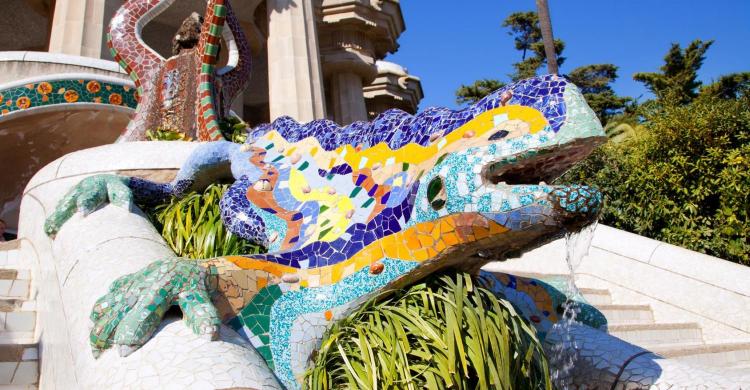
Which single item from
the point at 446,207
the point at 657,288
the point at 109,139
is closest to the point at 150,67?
the point at 109,139

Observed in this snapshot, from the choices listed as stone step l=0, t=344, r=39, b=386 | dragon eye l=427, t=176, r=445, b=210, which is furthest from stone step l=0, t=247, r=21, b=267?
dragon eye l=427, t=176, r=445, b=210

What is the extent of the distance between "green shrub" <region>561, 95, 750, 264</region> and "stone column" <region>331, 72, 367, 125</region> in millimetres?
9002

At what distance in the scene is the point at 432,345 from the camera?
2209 mm

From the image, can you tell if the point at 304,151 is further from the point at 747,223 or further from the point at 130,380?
the point at 747,223

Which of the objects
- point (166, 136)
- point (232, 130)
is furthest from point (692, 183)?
point (166, 136)

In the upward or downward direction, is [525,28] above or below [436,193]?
above

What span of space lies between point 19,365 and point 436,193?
2.24 meters

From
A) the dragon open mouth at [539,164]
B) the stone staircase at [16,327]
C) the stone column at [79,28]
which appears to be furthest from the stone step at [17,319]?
the stone column at [79,28]

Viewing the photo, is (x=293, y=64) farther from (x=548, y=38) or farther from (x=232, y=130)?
(x=232, y=130)

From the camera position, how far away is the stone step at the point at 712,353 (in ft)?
14.4

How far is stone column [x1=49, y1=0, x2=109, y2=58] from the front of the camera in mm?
10070

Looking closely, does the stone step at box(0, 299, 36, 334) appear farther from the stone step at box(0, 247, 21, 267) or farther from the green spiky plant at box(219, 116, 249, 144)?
the green spiky plant at box(219, 116, 249, 144)

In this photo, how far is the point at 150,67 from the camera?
5.83m

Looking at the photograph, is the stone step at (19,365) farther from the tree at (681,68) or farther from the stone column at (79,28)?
the tree at (681,68)
